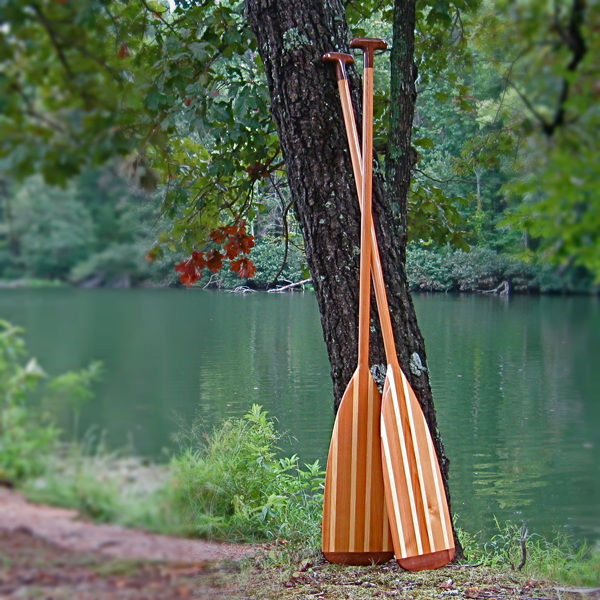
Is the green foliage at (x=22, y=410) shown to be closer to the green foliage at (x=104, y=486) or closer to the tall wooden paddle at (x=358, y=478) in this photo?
the green foliage at (x=104, y=486)

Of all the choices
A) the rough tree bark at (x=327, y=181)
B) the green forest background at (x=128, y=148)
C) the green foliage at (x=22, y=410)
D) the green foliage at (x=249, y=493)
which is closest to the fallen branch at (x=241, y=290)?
the green foliage at (x=249, y=493)

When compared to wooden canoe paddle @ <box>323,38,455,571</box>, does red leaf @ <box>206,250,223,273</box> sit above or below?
above

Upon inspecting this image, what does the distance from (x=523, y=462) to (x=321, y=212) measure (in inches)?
249

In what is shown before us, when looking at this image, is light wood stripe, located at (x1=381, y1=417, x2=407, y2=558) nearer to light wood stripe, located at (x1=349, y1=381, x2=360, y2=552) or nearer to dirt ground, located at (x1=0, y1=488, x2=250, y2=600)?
light wood stripe, located at (x1=349, y1=381, x2=360, y2=552)

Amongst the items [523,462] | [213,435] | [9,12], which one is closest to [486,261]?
[9,12]

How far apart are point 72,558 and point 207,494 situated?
428 cm

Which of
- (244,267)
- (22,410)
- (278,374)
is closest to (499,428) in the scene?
(278,374)

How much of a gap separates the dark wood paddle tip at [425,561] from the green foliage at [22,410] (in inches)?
53.7

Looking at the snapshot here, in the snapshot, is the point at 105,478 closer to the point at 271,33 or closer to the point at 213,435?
the point at 271,33

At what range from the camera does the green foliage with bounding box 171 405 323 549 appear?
448 centimetres

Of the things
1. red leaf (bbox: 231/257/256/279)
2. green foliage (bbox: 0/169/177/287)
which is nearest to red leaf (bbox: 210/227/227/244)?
red leaf (bbox: 231/257/256/279)

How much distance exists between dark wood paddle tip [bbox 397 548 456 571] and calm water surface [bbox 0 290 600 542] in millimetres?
488

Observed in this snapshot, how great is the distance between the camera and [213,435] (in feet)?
19.7

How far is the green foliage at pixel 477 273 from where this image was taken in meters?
1.17
